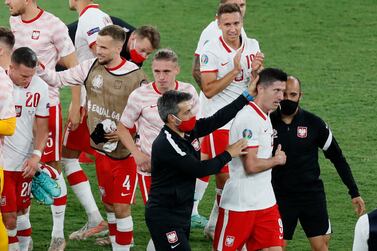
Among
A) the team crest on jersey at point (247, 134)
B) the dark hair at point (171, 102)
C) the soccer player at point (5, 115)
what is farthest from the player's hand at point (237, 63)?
the soccer player at point (5, 115)

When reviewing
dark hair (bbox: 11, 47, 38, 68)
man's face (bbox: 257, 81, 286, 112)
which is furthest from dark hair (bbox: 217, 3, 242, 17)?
dark hair (bbox: 11, 47, 38, 68)

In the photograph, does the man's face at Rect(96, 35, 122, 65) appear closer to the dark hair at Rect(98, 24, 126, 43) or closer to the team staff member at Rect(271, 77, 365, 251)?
the dark hair at Rect(98, 24, 126, 43)

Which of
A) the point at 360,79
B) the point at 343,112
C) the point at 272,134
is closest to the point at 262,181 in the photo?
the point at 272,134

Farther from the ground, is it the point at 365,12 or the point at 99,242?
the point at 365,12

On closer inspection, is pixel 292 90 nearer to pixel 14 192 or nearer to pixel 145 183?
pixel 145 183

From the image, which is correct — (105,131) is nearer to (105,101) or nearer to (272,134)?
(105,101)

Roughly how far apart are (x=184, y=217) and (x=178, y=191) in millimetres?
226

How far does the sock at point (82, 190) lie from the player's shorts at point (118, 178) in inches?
32.2

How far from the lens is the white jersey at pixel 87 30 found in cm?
1080

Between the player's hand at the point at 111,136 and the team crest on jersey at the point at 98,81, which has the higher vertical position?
the team crest on jersey at the point at 98,81

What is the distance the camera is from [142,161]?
9.37 metres

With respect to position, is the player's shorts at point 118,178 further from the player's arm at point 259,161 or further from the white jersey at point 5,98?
the player's arm at point 259,161

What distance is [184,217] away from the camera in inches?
346

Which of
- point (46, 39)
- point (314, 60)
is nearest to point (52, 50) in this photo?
point (46, 39)
